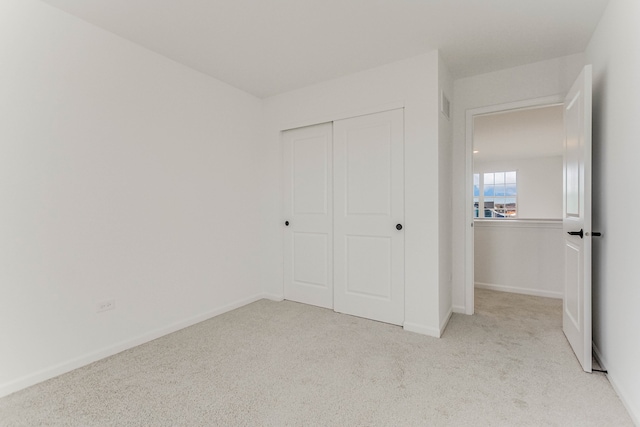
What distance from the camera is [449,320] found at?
307 centimetres

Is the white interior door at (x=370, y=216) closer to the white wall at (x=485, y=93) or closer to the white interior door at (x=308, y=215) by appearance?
the white interior door at (x=308, y=215)

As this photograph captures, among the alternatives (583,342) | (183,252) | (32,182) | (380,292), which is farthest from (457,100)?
(32,182)

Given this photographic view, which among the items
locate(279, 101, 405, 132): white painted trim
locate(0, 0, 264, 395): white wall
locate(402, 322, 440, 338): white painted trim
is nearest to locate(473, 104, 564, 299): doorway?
locate(279, 101, 405, 132): white painted trim

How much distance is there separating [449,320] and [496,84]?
7.80 feet

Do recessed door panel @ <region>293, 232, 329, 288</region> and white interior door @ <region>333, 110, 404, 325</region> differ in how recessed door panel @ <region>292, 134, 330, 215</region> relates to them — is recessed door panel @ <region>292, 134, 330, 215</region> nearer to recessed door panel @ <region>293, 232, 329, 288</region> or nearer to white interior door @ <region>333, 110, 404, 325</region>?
white interior door @ <region>333, 110, 404, 325</region>

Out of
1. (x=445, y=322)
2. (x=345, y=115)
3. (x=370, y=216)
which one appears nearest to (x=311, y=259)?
(x=370, y=216)

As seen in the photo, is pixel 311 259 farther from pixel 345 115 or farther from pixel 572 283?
pixel 572 283

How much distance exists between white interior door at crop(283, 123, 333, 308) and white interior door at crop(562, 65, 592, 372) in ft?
6.76

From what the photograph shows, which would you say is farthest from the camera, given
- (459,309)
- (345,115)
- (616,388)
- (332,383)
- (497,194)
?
(497,194)

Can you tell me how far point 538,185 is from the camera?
847 cm

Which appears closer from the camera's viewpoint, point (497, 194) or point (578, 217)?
point (578, 217)

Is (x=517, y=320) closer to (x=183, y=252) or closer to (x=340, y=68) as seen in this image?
(x=340, y=68)

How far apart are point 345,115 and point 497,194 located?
295 inches

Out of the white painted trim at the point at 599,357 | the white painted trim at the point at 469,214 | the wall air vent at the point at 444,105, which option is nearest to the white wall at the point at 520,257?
the white painted trim at the point at 469,214
